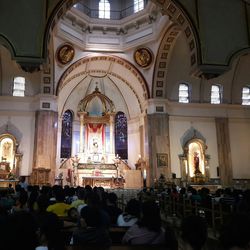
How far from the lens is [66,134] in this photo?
77.9 ft

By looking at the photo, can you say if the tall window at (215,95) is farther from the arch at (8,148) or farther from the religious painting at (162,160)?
the arch at (8,148)

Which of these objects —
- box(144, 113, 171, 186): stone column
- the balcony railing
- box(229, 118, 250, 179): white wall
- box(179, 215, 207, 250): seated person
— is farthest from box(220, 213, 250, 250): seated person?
the balcony railing

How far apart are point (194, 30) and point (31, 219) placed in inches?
374

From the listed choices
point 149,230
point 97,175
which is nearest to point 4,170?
point 97,175


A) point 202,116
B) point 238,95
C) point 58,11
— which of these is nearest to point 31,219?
point 58,11

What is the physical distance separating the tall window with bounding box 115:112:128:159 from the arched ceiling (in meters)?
0.65

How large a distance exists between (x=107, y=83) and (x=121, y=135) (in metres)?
4.33

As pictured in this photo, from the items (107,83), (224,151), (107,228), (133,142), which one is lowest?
(107,228)

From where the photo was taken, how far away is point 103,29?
66.5 feet

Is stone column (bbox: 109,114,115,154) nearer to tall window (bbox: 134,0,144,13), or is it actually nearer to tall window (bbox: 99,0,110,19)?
tall window (bbox: 99,0,110,19)

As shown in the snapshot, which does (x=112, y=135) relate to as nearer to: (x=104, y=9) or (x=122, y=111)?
(x=122, y=111)

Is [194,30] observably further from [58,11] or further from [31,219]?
[31,219]

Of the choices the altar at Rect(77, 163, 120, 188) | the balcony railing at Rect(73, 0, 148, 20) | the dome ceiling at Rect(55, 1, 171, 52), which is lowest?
the altar at Rect(77, 163, 120, 188)

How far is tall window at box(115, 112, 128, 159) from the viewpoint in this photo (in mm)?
24266
